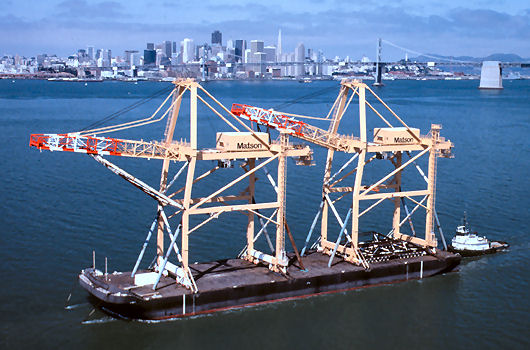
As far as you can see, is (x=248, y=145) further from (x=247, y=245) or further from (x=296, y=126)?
(x=247, y=245)

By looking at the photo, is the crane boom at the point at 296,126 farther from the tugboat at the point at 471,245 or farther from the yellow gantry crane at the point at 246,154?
the tugboat at the point at 471,245

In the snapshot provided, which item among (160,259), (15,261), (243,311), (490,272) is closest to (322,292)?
(243,311)

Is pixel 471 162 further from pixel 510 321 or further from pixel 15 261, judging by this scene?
pixel 15 261

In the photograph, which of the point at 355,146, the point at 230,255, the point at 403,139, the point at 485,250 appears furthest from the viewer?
the point at 485,250

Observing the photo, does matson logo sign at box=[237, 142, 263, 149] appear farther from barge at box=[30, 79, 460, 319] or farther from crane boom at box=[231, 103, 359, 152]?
crane boom at box=[231, 103, 359, 152]

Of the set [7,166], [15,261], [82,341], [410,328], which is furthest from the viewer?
[7,166]

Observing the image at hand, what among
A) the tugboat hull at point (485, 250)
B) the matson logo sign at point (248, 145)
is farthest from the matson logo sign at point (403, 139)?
the matson logo sign at point (248, 145)

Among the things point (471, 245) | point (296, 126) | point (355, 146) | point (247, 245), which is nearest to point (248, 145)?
point (296, 126)
